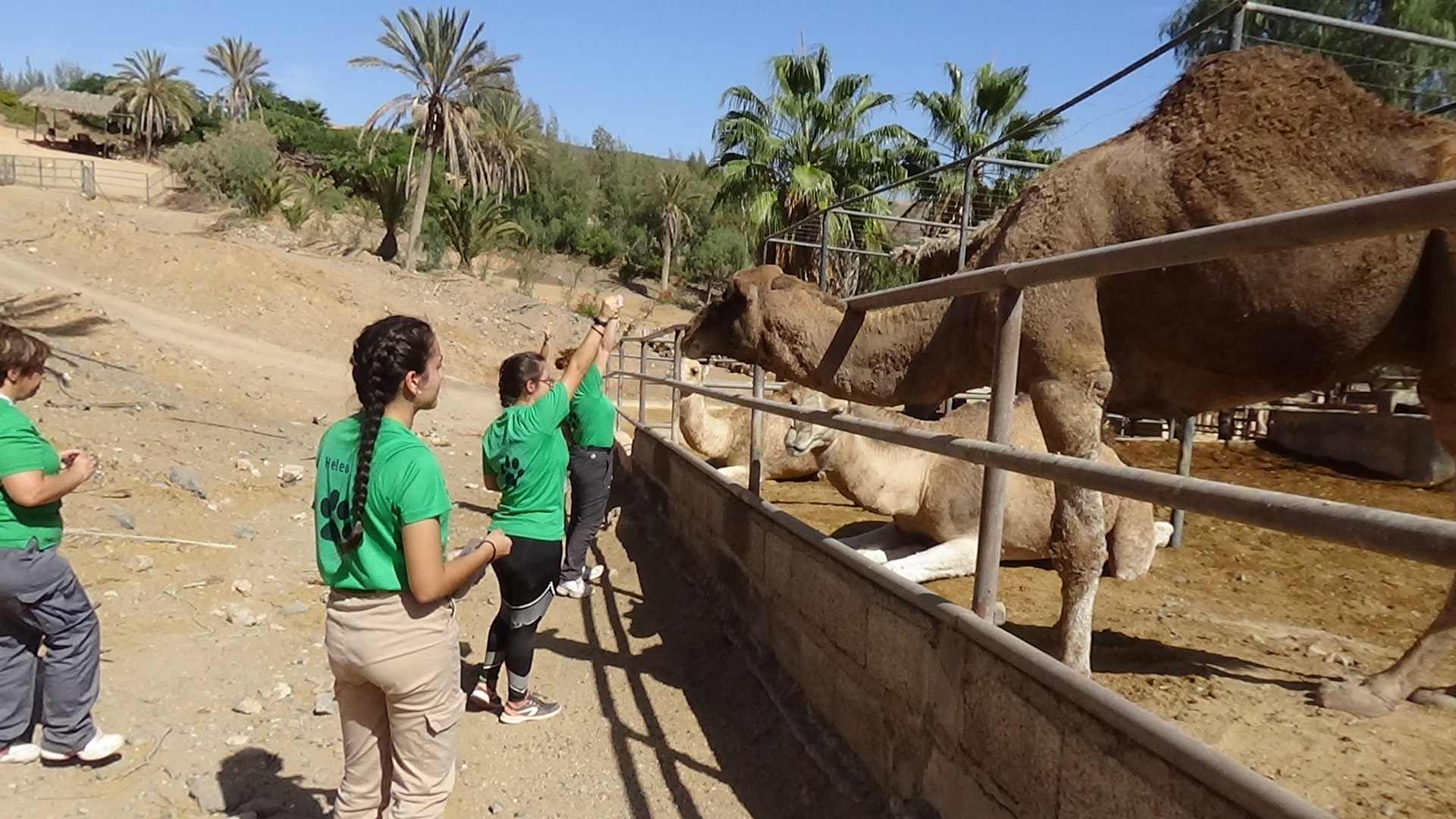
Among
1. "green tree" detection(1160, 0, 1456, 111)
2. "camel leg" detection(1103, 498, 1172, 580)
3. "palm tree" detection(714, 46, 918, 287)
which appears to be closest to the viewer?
"camel leg" detection(1103, 498, 1172, 580)

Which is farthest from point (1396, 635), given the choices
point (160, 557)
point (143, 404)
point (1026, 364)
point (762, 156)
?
point (762, 156)

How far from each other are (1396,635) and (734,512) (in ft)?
10.7

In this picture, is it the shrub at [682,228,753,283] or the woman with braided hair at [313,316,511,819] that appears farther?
the shrub at [682,228,753,283]

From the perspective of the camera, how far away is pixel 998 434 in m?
2.60

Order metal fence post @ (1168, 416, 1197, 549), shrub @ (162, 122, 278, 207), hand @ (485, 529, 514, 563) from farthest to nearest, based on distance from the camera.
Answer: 1. shrub @ (162, 122, 278, 207)
2. metal fence post @ (1168, 416, 1197, 549)
3. hand @ (485, 529, 514, 563)

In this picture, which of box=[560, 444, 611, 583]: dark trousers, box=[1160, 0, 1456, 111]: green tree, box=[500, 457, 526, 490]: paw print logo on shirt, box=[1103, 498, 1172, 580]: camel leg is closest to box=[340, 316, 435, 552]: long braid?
box=[500, 457, 526, 490]: paw print logo on shirt

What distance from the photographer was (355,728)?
8.67 feet

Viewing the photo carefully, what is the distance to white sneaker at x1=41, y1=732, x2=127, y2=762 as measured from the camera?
3447mm

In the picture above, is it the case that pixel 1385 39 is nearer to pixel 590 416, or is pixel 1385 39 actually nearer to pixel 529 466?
pixel 590 416

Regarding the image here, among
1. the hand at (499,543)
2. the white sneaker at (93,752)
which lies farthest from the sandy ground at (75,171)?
the hand at (499,543)

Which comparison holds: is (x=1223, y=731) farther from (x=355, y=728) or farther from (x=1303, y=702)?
(x=355, y=728)

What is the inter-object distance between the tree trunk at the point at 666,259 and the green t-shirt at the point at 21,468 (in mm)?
44634

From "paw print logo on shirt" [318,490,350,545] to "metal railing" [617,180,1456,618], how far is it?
1.71 m

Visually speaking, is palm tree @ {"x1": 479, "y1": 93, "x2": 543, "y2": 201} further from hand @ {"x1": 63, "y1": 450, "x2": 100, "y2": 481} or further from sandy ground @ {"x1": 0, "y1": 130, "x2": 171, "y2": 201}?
hand @ {"x1": 63, "y1": 450, "x2": 100, "y2": 481}
